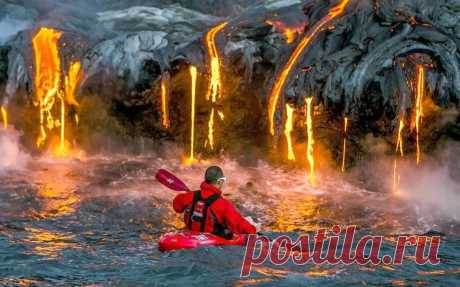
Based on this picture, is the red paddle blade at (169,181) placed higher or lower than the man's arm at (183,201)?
higher

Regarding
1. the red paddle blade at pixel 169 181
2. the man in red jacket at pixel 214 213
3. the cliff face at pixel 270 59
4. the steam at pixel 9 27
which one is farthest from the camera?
the steam at pixel 9 27

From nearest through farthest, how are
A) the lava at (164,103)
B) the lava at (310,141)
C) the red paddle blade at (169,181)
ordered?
the red paddle blade at (169,181), the lava at (310,141), the lava at (164,103)

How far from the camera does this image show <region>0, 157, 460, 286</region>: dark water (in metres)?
6.65

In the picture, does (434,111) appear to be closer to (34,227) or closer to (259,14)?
(259,14)

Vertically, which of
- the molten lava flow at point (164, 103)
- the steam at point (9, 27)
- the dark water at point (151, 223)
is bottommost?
the dark water at point (151, 223)

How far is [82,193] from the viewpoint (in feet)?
35.3

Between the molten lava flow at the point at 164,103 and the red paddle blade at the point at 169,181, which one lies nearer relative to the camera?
the red paddle blade at the point at 169,181

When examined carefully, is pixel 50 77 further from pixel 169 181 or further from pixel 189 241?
pixel 189 241

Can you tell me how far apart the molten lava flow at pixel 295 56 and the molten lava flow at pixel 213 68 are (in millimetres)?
1211

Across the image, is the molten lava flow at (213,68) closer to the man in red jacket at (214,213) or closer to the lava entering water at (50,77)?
the lava entering water at (50,77)

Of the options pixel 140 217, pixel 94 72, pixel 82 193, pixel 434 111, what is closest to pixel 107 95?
pixel 94 72

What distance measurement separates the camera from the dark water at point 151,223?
6.65m

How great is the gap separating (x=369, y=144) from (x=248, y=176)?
7.46 ft

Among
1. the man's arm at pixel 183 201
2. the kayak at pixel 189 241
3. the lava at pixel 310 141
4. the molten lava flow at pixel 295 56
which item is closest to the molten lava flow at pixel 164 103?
the molten lava flow at pixel 295 56
